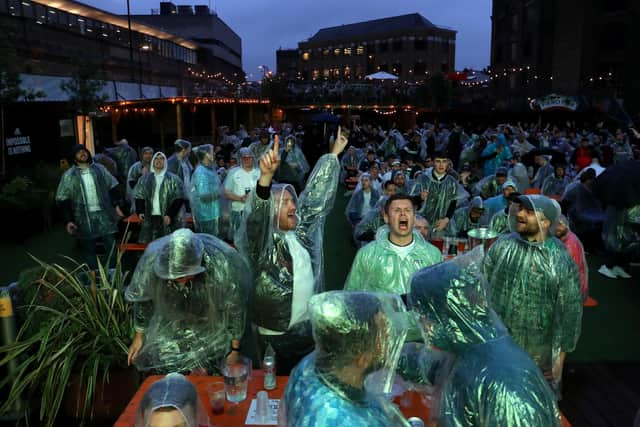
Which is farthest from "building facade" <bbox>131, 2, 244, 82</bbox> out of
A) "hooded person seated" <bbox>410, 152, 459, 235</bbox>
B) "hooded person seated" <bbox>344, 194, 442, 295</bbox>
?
"hooded person seated" <bbox>344, 194, 442, 295</bbox>

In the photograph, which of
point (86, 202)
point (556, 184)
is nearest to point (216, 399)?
point (86, 202)

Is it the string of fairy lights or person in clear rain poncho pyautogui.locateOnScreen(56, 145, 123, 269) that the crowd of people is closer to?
person in clear rain poncho pyautogui.locateOnScreen(56, 145, 123, 269)

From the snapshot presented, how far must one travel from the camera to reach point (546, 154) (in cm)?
1083

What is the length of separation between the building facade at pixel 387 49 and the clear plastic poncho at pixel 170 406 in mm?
54560

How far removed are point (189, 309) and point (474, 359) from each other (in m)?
1.75

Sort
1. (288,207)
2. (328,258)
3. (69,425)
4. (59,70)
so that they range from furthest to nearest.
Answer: (59,70), (328,258), (69,425), (288,207)

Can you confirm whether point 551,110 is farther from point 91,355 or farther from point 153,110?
point 91,355

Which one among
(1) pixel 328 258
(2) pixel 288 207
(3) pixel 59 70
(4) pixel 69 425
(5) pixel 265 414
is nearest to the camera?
(5) pixel 265 414

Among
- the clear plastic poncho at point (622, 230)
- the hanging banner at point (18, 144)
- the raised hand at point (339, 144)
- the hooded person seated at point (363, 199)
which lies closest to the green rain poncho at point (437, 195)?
the hooded person seated at point (363, 199)

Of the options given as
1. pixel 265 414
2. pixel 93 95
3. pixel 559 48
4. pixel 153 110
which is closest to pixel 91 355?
pixel 265 414

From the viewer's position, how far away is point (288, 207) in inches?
122

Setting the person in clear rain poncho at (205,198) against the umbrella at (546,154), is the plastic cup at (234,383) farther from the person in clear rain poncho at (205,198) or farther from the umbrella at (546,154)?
the umbrella at (546,154)

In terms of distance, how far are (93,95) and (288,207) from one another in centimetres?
1169

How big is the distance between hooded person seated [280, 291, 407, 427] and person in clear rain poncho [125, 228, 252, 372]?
1465 millimetres
